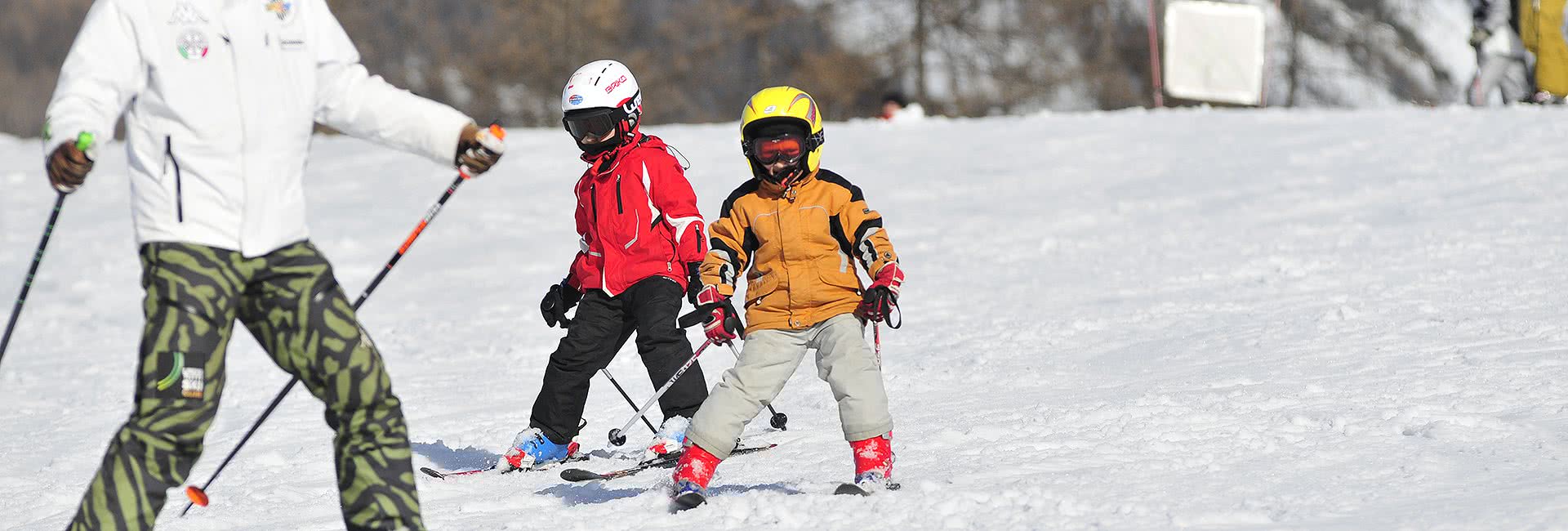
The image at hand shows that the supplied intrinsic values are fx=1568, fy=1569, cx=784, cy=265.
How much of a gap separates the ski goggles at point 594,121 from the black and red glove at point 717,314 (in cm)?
109

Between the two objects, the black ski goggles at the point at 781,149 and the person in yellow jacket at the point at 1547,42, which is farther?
the person in yellow jacket at the point at 1547,42

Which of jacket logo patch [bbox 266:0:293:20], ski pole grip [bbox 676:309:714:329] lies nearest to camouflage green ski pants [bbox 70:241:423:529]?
jacket logo patch [bbox 266:0:293:20]

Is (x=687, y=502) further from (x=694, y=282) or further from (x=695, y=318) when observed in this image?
(x=694, y=282)

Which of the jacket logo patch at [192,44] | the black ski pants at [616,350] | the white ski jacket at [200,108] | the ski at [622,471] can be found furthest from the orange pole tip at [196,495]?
the black ski pants at [616,350]

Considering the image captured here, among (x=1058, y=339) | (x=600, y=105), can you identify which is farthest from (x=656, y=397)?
(x=1058, y=339)

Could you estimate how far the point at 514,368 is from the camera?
8.62 m

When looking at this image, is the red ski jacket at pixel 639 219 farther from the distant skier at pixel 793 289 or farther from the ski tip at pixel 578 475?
the distant skier at pixel 793 289

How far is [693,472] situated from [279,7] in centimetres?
189

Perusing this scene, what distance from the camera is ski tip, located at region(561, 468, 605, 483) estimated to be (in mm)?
5466

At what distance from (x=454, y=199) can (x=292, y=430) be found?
865cm

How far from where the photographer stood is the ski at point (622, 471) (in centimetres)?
549

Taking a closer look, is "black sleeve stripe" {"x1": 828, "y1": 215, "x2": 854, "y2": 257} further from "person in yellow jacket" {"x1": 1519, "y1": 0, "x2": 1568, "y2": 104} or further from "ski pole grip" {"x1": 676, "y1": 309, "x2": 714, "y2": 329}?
"person in yellow jacket" {"x1": 1519, "y1": 0, "x2": 1568, "y2": 104}

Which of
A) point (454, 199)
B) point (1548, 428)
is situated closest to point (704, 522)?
point (1548, 428)

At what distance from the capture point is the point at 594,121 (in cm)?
577
